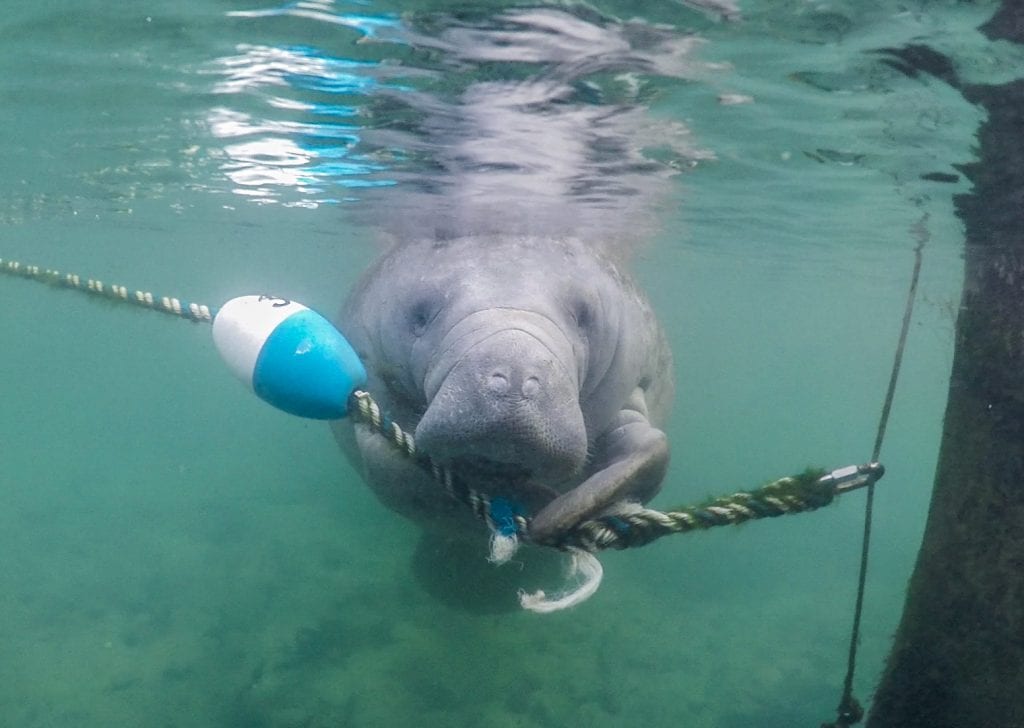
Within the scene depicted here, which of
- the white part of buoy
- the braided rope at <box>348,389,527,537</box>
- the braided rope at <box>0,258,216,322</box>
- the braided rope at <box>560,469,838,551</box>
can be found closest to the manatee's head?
the braided rope at <box>348,389,527,537</box>

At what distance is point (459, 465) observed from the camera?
321 cm

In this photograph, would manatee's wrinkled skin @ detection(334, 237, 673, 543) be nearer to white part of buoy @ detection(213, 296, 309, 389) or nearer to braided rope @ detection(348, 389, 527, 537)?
braided rope @ detection(348, 389, 527, 537)

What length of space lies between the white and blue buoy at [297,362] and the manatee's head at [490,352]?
1.29 ft

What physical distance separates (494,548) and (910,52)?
462 cm

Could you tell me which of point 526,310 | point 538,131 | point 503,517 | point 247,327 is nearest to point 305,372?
point 247,327

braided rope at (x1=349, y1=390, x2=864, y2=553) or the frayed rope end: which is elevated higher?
braided rope at (x1=349, y1=390, x2=864, y2=553)

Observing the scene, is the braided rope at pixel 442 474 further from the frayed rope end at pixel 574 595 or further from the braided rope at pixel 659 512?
the frayed rope end at pixel 574 595

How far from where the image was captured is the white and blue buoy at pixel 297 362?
302 centimetres

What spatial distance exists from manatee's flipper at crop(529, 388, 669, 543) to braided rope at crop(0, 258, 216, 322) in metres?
2.05

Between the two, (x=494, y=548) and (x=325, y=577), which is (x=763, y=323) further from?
(x=494, y=548)

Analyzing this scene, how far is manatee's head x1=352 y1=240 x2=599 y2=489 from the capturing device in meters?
3.05

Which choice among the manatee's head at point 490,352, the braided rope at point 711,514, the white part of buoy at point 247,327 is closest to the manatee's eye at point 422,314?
the manatee's head at point 490,352

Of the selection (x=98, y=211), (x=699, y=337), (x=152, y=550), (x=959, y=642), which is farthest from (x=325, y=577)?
(x=699, y=337)

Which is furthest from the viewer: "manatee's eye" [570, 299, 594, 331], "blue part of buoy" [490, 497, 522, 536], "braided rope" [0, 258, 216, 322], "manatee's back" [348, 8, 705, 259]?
"manatee's back" [348, 8, 705, 259]
